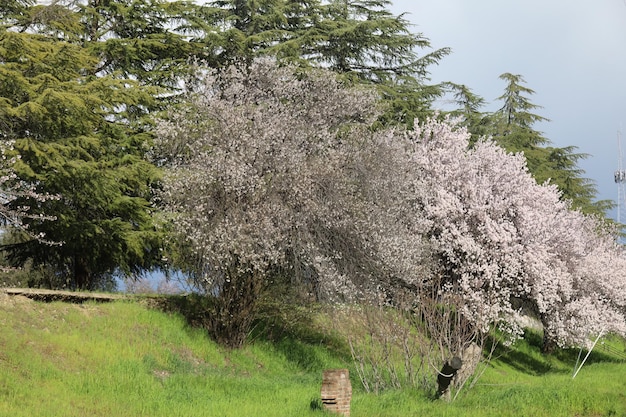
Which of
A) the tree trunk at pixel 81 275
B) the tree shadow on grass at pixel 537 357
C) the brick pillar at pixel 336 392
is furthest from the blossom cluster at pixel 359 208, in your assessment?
the tree trunk at pixel 81 275

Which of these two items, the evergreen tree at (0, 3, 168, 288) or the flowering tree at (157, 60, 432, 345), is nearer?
the flowering tree at (157, 60, 432, 345)

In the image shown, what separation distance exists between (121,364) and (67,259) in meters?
9.83

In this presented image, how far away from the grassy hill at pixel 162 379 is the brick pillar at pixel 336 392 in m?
0.32

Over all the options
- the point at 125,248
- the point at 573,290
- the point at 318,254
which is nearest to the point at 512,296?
the point at 573,290

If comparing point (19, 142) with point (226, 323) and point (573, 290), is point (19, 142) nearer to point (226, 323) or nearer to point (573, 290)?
point (226, 323)

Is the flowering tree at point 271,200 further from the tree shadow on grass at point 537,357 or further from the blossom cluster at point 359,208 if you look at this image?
the tree shadow on grass at point 537,357

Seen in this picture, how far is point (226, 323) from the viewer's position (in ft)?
55.2

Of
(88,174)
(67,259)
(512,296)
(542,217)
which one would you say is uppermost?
(542,217)

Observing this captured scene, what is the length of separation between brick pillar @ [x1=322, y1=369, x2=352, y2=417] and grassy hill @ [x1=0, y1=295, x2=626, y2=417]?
32 centimetres

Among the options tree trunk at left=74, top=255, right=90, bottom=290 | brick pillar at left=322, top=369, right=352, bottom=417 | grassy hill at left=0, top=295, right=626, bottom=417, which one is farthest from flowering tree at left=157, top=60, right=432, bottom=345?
brick pillar at left=322, top=369, right=352, bottom=417

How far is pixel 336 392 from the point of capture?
1062cm

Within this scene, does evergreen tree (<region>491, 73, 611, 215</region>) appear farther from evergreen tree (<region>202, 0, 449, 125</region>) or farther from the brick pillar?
the brick pillar

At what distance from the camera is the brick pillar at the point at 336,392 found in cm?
1057

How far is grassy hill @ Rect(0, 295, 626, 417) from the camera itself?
36.7 feet
